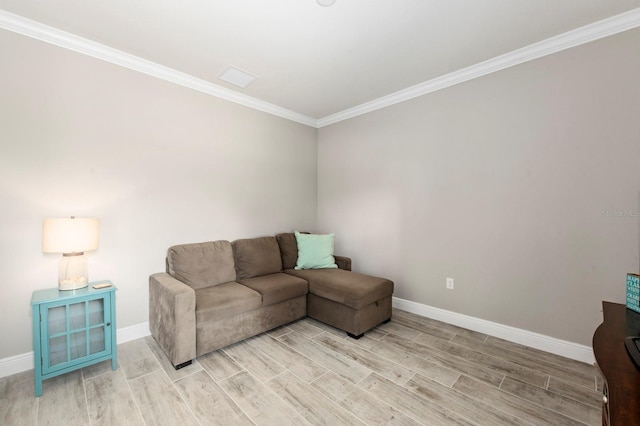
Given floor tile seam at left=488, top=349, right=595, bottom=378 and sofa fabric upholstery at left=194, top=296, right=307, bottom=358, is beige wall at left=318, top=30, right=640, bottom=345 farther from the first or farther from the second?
sofa fabric upholstery at left=194, top=296, right=307, bottom=358

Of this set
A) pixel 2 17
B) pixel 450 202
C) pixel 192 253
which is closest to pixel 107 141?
pixel 2 17

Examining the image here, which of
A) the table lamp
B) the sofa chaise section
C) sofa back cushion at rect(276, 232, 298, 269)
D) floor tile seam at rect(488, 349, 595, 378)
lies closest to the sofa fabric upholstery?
the sofa chaise section

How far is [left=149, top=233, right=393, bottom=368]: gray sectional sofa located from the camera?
7.39 feet

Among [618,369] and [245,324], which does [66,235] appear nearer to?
[245,324]

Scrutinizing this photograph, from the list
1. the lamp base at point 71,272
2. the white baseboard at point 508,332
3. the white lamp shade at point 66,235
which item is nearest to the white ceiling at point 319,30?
the white lamp shade at point 66,235

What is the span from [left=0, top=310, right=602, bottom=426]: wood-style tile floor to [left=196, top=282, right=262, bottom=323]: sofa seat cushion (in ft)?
1.15

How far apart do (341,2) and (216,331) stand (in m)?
2.67

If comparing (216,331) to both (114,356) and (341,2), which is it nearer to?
(114,356)

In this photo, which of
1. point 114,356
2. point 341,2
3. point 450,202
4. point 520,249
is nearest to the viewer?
point 341,2

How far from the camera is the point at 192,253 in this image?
2.83 meters

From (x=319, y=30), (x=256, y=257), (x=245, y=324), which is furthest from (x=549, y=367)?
(x=319, y=30)

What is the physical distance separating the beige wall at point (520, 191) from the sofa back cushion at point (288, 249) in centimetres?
99

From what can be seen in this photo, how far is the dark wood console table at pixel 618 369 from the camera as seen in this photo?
781mm

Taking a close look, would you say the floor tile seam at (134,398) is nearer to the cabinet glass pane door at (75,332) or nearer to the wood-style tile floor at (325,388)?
the wood-style tile floor at (325,388)
